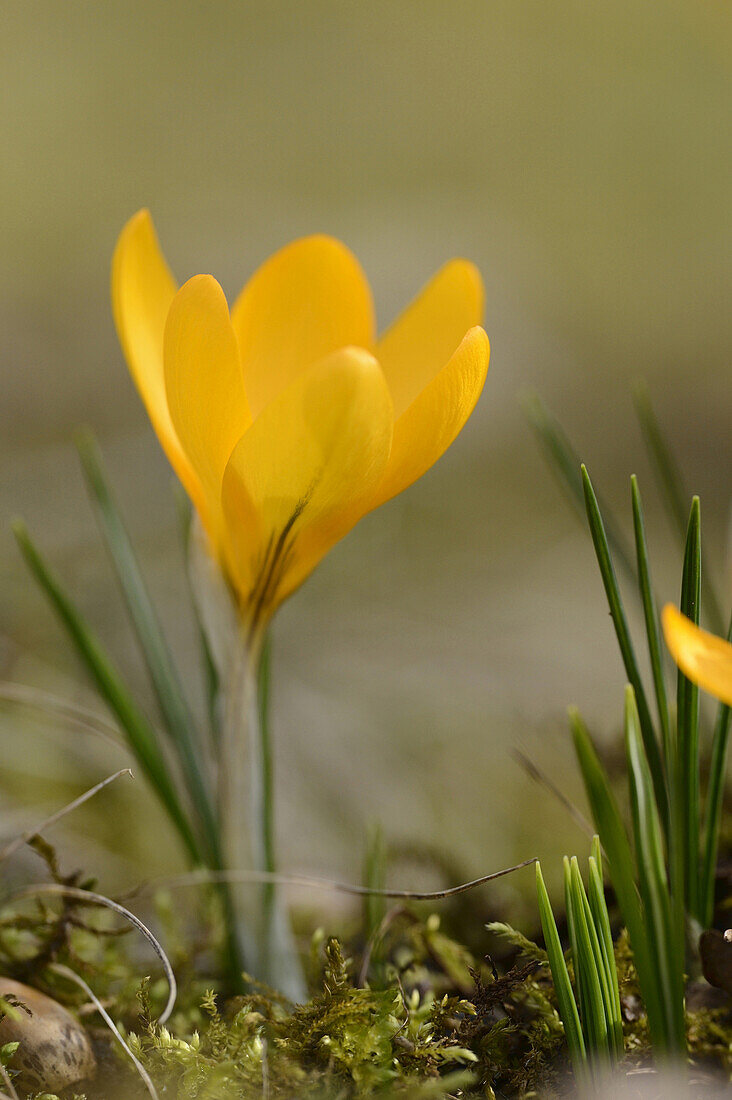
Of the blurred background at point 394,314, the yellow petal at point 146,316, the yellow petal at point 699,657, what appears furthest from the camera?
the blurred background at point 394,314

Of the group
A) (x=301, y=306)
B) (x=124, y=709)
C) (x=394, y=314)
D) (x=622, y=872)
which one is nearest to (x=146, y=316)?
(x=301, y=306)

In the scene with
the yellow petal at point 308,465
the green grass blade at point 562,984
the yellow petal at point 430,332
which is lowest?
the green grass blade at point 562,984

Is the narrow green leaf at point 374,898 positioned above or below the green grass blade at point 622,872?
below

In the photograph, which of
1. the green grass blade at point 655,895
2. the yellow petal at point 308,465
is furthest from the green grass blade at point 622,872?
the yellow petal at point 308,465

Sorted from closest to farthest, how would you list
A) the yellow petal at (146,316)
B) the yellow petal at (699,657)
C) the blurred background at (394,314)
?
the yellow petal at (699,657) → the yellow petal at (146,316) → the blurred background at (394,314)

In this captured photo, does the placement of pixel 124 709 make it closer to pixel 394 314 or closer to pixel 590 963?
pixel 590 963

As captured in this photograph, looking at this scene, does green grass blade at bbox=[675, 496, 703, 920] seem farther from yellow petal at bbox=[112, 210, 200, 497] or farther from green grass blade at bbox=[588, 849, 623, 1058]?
yellow petal at bbox=[112, 210, 200, 497]

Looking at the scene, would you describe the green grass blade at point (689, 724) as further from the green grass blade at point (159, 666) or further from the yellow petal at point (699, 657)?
the green grass blade at point (159, 666)

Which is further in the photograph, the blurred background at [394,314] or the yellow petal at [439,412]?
the blurred background at [394,314]

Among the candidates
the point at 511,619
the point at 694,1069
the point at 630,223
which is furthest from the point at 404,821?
the point at 630,223
